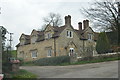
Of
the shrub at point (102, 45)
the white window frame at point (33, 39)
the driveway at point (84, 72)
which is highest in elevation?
the white window frame at point (33, 39)

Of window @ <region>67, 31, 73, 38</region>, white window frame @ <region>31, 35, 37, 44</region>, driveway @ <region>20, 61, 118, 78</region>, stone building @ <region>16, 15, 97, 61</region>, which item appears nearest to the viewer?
driveway @ <region>20, 61, 118, 78</region>

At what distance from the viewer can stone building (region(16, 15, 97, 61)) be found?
41.7 metres

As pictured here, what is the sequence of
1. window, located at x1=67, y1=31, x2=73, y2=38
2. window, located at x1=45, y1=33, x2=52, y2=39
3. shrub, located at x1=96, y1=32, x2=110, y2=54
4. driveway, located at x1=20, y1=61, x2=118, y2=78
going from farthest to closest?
window, located at x1=45, y1=33, x2=52, y2=39
window, located at x1=67, y1=31, x2=73, y2=38
shrub, located at x1=96, y1=32, x2=110, y2=54
driveway, located at x1=20, y1=61, x2=118, y2=78

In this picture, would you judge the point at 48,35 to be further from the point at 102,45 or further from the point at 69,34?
the point at 102,45

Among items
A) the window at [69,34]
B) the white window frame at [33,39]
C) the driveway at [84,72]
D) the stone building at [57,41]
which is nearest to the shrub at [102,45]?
the stone building at [57,41]

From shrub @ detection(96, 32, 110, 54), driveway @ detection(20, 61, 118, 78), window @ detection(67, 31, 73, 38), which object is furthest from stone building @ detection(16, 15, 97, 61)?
driveway @ detection(20, 61, 118, 78)

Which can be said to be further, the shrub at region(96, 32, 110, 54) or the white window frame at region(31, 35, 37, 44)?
the white window frame at region(31, 35, 37, 44)

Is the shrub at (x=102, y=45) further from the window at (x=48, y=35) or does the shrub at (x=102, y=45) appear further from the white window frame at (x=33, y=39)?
the white window frame at (x=33, y=39)

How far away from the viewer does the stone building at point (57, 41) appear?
1641 inches

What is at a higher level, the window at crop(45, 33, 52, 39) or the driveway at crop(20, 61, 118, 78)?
the window at crop(45, 33, 52, 39)

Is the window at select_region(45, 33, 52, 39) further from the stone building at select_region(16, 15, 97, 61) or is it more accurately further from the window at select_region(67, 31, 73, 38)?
the window at select_region(67, 31, 73, 38)

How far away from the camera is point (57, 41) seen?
41.3 meters

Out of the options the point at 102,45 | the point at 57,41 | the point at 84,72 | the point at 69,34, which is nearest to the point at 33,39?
the point at 57,41

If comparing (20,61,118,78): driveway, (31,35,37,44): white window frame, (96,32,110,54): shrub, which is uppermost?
(31,35,37,44): white window frame
